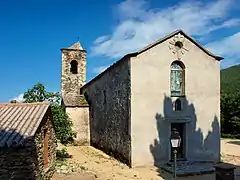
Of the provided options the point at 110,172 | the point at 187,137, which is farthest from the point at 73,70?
the point at 110,172

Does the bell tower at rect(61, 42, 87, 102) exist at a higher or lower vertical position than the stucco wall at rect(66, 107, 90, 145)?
higher

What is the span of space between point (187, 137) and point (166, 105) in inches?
89.7

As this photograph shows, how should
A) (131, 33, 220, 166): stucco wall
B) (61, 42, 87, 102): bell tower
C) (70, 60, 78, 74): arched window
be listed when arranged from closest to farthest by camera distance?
(131, 33, 220, 166): stucco wall → (61, 42, 87, 102): bell tower → (70, 60, 78, 74): arched window

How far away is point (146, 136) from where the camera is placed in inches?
624

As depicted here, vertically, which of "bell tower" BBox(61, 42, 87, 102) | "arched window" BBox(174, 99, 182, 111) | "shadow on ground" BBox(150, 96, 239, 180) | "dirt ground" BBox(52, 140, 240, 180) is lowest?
"dirt ground" BBox(52, 140, 240, 180)

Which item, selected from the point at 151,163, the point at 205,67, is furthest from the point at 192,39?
the point at 151,163

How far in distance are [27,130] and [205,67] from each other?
1137cm

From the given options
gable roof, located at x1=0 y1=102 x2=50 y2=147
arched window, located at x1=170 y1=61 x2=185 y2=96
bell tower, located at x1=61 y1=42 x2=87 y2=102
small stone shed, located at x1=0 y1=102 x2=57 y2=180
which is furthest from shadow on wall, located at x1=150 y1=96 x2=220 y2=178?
bell tower, located at x1=61 y1=42 x2=87 y2=102

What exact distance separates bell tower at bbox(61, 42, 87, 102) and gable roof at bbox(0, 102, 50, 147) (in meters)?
16.3

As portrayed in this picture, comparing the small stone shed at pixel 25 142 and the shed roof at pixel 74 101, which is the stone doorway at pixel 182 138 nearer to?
the small stone shed at pixel 25 142

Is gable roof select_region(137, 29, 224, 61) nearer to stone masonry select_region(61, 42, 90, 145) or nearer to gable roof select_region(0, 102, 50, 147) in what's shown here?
gable roof select_region(0, 102, 50, 147)

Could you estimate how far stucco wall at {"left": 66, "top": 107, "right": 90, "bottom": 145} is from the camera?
85.9ft

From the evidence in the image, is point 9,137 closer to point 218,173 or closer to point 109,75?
point 218,173

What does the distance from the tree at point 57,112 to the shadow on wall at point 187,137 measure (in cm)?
561
